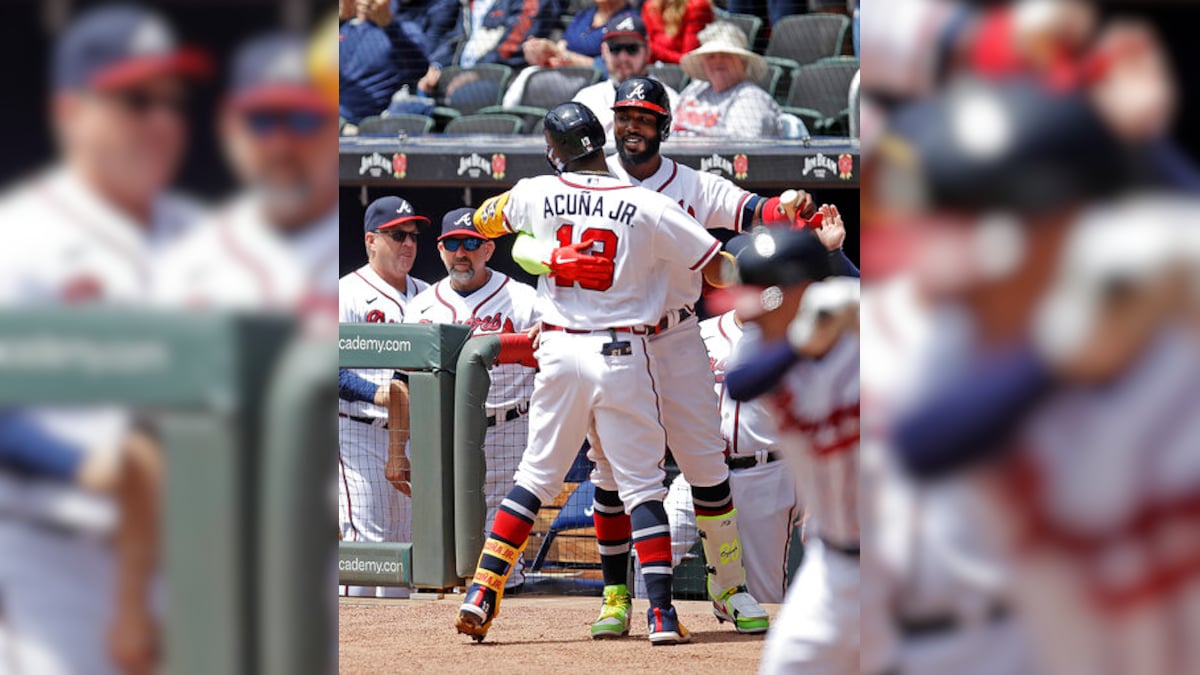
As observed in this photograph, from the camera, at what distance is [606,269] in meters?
4.63

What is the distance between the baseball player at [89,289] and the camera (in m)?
1.51

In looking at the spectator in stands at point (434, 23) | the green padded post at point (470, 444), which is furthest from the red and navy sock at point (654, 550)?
the spectator in stands at point (434, 23)

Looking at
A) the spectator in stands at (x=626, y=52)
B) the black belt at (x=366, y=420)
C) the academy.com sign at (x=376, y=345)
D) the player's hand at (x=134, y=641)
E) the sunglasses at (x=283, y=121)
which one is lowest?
the black belt at (x=366, y=420)

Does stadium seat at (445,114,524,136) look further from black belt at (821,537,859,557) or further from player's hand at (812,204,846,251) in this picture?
black belt at (821,537,859,557)

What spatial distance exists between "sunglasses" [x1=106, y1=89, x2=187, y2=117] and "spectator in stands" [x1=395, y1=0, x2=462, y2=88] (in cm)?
758

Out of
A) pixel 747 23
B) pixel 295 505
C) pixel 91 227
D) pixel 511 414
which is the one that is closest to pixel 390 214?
pixel 511 414

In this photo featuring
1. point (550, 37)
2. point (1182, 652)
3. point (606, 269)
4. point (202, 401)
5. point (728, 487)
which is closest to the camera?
point (1182, 652)

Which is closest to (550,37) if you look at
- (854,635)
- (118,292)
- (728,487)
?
(728,487)

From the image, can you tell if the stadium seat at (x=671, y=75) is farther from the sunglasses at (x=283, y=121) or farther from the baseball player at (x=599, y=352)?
the sunglasses at (x=283, y=121)

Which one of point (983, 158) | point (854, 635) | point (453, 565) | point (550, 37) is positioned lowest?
point (453, 565)

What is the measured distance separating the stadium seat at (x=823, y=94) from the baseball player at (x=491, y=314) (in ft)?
6.48

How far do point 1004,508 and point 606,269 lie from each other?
341 centimetres

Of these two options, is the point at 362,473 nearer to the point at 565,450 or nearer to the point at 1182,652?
the point at 565,450

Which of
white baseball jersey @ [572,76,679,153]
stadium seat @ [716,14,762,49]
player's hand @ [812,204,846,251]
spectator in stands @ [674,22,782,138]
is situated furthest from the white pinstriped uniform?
stadium seat @ [716,14,762,49]
